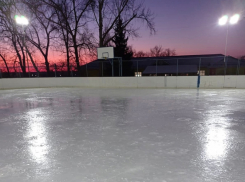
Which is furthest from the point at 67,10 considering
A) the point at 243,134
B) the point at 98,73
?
the point at 243,134

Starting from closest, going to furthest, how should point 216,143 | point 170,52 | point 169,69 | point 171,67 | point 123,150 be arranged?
point 123,150 → point 216,143 → point 169,69 → point 171,67 → point 170,52

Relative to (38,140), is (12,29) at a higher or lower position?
higher

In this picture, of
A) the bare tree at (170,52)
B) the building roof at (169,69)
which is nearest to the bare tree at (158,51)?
the bare tree at (170,52)

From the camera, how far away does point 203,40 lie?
30094 mm

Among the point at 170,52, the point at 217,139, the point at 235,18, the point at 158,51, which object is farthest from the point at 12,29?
the point at 170,52

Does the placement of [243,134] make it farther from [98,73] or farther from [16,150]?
[98,73]

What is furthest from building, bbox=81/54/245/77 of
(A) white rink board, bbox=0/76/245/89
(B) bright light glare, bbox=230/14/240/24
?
(B) bright light glare, bbox=230/14/240/24

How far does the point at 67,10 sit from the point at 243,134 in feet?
69.7

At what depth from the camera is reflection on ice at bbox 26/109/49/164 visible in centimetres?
244

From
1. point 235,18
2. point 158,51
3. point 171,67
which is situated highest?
point 158,51

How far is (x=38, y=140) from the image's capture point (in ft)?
10.0

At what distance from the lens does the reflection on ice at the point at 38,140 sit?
2.44 metres

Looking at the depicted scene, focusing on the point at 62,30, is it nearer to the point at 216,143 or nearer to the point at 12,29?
the point at 12,29

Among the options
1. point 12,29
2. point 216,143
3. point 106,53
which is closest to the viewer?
point 216,143
